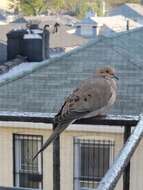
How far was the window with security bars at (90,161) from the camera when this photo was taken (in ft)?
32.0

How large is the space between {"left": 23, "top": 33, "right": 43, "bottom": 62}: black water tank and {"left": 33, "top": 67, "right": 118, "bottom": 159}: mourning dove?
1562cm

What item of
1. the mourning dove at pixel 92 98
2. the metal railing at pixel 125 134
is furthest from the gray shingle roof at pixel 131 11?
the metal railing at pixel 125 134

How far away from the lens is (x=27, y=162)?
33.4ft

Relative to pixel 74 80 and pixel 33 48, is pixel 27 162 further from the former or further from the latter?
pixel 33 48

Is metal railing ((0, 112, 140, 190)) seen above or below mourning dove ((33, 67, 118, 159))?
above

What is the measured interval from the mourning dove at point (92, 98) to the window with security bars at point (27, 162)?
6167 mm

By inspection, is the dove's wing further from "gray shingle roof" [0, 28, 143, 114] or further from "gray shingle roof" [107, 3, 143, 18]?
"gray shingle roof" [107, 3, 143, 18]

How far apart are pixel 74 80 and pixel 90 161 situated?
159 cm

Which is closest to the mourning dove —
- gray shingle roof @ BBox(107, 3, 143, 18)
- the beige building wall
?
the beige building wall

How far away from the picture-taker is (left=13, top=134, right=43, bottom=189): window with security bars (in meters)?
9.97

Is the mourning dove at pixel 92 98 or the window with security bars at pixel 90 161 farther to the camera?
the window with security bars at pixel 90 161

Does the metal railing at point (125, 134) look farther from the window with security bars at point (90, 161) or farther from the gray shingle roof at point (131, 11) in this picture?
the gray shingle roof at point (131, 11)

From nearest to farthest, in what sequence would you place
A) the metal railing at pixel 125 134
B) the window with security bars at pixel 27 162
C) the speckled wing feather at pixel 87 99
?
the metal railing at pixel 125 134, the speckled wing feather at pixel 87 99, the window with security bars at pixel 27 162

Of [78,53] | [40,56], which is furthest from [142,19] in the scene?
[78,53]
